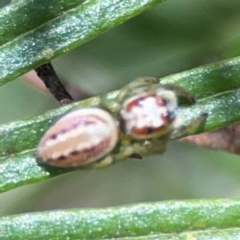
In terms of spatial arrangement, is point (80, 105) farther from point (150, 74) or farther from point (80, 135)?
point (150, 74)

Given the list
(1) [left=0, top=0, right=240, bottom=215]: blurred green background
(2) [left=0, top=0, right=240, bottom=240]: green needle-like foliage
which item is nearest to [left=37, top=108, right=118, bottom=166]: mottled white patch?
(2) [left=0, top=0, right=240, bottom=240]: green needle-like foliage

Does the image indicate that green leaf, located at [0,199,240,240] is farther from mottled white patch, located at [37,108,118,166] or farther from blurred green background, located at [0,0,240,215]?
blurred green background, located at [0,0,240,215]

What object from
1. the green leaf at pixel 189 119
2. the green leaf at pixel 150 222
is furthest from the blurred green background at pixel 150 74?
the green leaf at pixel 150 222

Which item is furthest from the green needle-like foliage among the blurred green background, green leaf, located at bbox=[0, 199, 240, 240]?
the blurred green background

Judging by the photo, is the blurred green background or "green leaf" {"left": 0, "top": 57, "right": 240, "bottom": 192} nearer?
"green leaf" {"left": 0, "top": 57, "right": 240, "bottom": 192}

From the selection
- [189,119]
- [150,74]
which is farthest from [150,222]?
[150,74]

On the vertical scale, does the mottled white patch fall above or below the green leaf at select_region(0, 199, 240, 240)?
above
